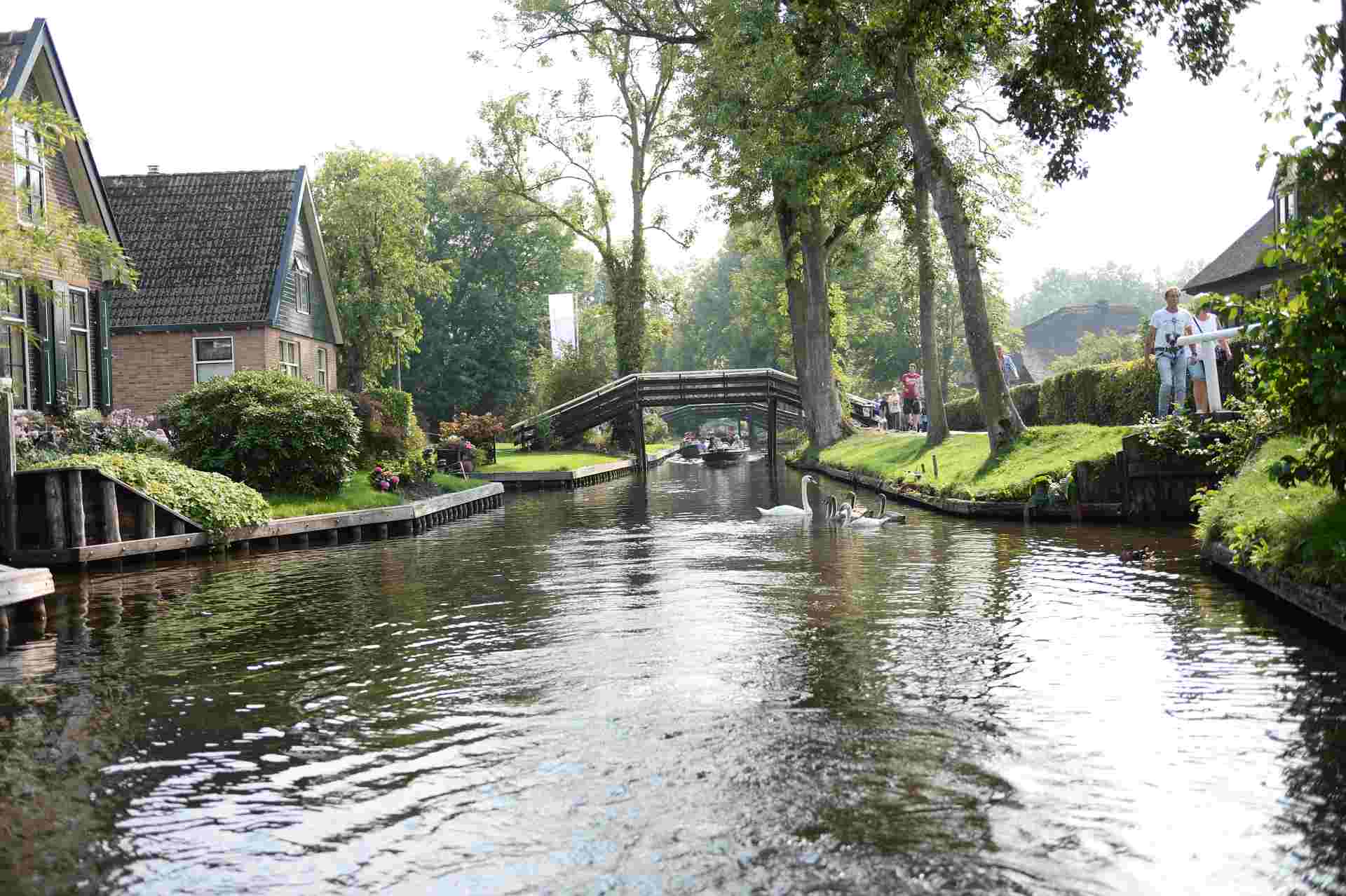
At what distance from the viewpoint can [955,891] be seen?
500cm

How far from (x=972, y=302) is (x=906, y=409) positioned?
22.9 m

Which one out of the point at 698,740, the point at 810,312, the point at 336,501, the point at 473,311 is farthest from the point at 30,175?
the point at 473,311

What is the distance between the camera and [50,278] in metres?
25.7

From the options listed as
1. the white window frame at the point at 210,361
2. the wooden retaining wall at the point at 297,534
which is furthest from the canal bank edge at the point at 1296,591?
the white window frame at the point at 210,361

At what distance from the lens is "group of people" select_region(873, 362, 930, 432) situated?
45469 millimetres

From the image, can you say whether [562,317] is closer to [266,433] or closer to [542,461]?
[542,461]

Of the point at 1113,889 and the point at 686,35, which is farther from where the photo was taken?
the point at 686,35

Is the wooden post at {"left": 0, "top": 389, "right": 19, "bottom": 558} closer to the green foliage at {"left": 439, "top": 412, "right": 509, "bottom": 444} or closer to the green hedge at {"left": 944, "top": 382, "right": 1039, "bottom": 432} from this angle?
the green hedge at {"left": 944, "top": 382, "right": 1039, "bottom": 432}

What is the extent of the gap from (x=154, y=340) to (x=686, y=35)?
17.1m

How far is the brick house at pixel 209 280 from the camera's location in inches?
1380

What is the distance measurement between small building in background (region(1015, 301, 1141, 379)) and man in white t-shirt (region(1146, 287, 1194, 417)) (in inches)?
3018

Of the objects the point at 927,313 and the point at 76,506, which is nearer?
the point at 76,506

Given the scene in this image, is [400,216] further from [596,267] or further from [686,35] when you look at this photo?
[596,267]

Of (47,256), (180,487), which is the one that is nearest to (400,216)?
(47,256)
